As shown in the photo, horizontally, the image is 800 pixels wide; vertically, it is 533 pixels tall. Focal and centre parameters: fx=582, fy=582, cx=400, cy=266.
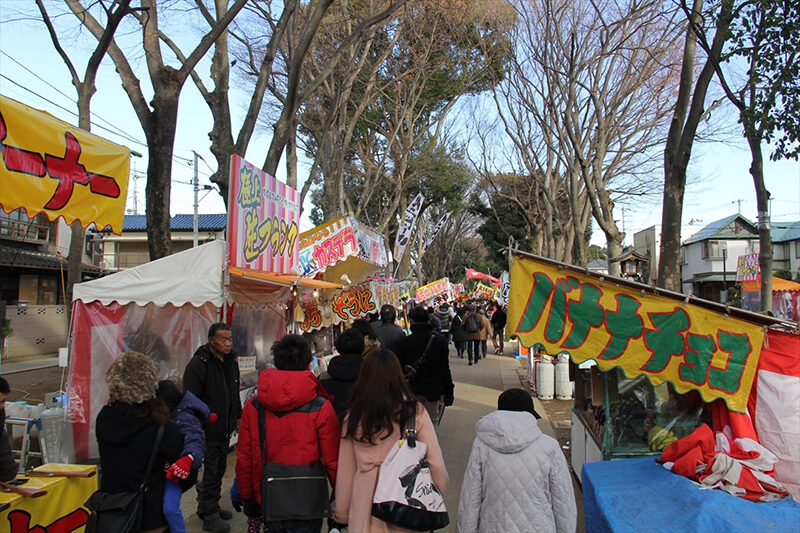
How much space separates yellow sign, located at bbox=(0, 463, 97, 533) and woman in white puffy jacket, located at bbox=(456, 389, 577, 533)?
8.76 feet

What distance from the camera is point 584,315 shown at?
4.62 m

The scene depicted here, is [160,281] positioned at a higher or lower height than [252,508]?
higher

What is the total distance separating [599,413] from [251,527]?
3262mm

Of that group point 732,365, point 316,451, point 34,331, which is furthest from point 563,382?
point 34,331

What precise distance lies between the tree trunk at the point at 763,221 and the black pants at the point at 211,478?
21.9 feet

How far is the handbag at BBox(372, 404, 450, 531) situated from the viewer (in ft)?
9.37

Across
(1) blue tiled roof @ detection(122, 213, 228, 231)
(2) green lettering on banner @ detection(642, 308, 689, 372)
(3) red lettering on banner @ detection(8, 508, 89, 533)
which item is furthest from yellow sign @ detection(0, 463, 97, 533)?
(1) blue tiled roof @ detection(122, 213, 228, 231)

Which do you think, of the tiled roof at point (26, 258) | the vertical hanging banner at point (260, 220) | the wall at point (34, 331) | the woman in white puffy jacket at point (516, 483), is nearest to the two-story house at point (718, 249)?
the wall at point (34, 331)

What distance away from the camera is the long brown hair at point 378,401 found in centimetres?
299

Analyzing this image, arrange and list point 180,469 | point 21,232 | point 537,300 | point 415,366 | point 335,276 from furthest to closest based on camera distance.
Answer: point 21,232
point 335,276
point 415,366
point 537,300
point 180,469

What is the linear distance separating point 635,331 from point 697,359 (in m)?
0.47

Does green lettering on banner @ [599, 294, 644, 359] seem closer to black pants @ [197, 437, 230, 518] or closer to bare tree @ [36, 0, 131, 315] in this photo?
black pants @ [197, 437, 230, 518]

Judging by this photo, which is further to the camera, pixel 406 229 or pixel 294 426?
pixel 406 229

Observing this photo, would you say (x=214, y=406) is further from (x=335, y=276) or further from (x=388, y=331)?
(x=335, y=276)
